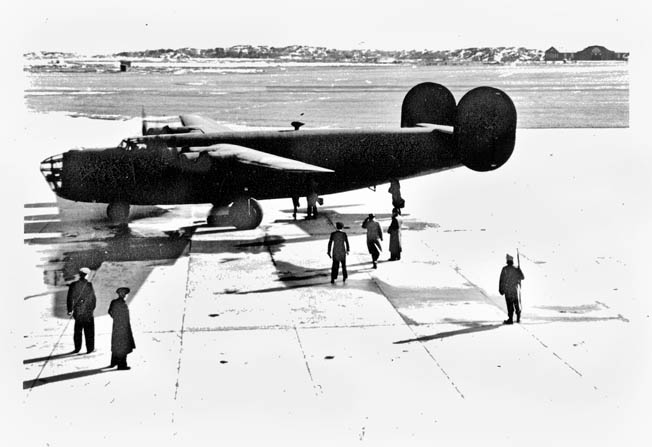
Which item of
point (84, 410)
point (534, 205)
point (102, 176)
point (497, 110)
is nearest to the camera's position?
point (84, 410)

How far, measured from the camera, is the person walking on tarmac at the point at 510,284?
53.2 feet

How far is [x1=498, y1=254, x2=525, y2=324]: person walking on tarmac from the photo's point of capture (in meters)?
16.2

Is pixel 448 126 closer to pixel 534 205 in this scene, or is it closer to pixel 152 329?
pixel 534 205

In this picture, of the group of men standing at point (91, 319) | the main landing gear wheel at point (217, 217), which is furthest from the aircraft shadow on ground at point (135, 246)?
the group of men standing at point (91, 319)

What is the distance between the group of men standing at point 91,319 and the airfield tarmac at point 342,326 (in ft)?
1.08

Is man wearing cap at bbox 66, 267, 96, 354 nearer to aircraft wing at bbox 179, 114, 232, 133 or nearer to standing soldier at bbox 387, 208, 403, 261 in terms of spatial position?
standing soldier at bbox 387, 208, 403, 261

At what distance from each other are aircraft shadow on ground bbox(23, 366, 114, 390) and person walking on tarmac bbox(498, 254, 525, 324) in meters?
8.16

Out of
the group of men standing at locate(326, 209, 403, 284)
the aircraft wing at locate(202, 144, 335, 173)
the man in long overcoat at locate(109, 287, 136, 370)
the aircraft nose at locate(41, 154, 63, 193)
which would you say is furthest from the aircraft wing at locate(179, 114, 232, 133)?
the man in long overcoat at locate(109, 287, 136, 370)

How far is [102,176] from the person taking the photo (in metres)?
24.7

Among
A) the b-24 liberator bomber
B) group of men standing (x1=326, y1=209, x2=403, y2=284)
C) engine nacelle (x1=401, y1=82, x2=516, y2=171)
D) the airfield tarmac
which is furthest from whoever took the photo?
engine nacelle (x1=401, y1=82, x2=516, y2=171)

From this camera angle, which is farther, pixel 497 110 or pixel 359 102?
pixel 359 102

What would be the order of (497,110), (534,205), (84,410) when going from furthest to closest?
(534,205)
(497,110)
(84,410)

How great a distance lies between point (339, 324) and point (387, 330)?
42.3 inches

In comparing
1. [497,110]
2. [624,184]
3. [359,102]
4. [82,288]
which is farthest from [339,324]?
[359,102]
